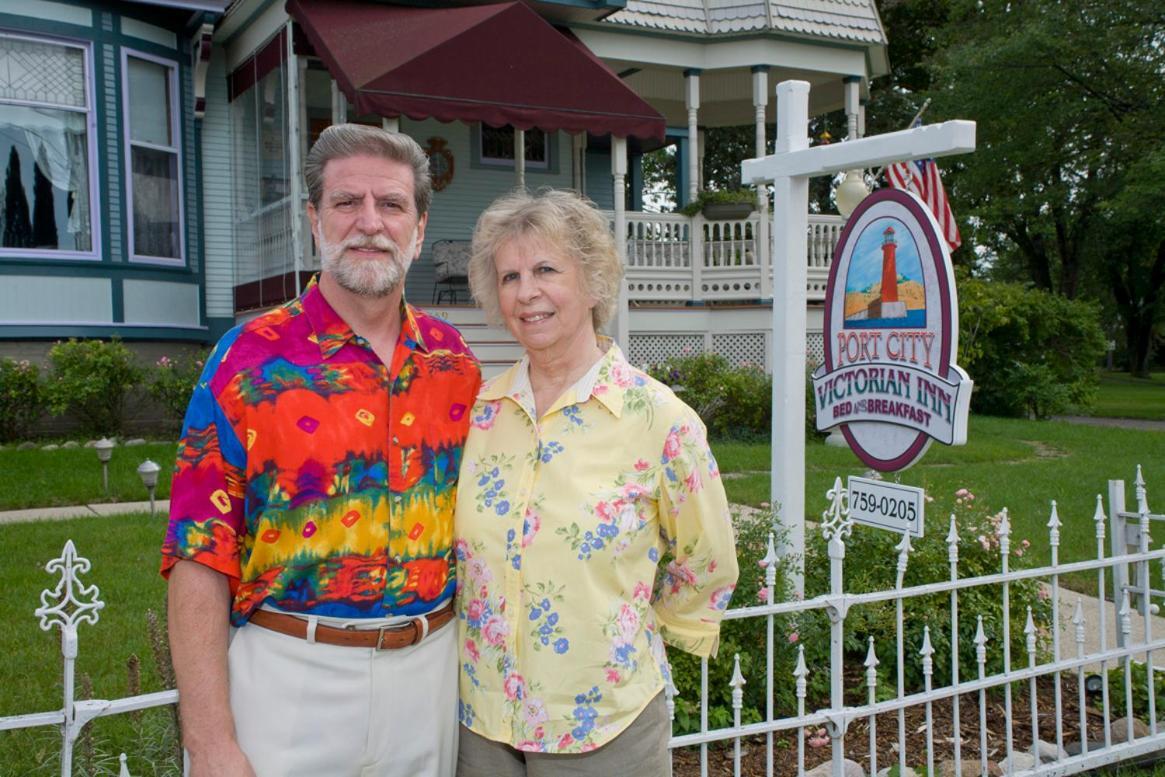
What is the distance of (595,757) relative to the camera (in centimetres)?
215

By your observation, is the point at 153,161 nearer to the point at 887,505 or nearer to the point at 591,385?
the point at 887,505

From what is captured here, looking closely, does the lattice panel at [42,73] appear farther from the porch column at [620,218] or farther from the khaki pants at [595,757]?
the khaki pants at [595,757]

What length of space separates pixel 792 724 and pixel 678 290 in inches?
413

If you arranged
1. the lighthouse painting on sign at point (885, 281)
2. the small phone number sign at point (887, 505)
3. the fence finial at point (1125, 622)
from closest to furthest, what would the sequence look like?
1. the small phone number sign at point (887, 505)
2. the lighthouse painting on sign at point (885, 281)
3. the fence finial at point (1125, 622)

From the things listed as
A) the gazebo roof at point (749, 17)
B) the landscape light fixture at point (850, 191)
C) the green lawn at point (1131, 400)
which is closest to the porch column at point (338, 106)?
the gazebo roof at point (749, 17)

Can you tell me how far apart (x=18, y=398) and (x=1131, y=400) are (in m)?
24.1

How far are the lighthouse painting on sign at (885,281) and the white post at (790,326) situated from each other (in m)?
0.23

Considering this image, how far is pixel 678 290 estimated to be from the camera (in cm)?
1352

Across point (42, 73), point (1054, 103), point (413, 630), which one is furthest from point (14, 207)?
point (1054, 103)

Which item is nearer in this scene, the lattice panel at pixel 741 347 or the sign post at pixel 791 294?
the sign post at pixel 791 294

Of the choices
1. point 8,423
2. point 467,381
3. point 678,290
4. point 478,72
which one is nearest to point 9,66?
point 8,423

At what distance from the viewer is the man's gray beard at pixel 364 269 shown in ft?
7.07

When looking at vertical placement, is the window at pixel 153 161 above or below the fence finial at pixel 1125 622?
above

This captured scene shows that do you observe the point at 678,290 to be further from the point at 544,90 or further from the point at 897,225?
the point at 897,225
